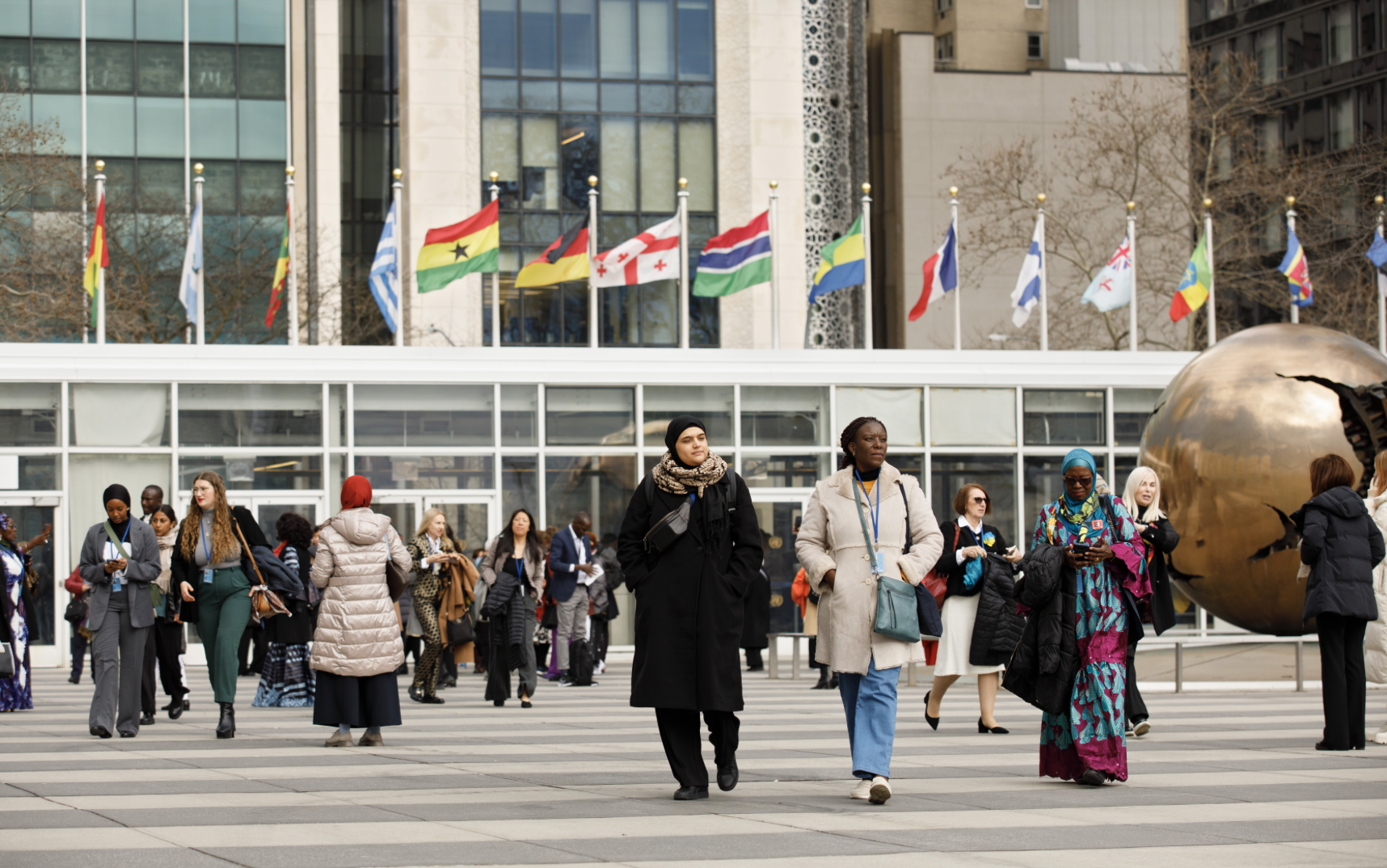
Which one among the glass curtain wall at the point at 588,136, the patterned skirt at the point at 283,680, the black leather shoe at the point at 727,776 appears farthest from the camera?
the glass curtain wall at the point at 588,136

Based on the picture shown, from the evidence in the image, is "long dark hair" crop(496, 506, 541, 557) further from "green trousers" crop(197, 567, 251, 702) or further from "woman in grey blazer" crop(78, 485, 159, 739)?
"woman in grey blazer" crop(78, 485, 159, 739)

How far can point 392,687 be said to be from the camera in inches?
472

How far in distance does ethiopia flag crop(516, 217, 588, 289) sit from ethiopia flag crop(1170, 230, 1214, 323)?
950 centimetres

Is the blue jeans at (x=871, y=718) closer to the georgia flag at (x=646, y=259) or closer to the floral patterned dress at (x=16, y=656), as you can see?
the floral patterned dress at (x=16, y=656)

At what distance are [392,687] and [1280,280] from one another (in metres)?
37.0

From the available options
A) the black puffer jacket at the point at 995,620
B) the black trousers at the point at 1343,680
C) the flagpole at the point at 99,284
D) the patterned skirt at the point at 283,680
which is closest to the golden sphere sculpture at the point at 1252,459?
the black puffer jacket at the point at 995,620

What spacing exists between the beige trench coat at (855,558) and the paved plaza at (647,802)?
0.72 meters

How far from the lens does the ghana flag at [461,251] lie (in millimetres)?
27203

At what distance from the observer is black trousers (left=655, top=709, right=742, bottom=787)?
8.85 m

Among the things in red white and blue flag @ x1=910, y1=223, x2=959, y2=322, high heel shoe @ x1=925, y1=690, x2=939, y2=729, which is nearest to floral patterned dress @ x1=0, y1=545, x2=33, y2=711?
high heel shoe @ x1=925, y1=690, x2=939, y2=729

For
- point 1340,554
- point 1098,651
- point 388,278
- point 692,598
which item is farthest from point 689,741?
point 388,278

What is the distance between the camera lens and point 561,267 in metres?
26.8

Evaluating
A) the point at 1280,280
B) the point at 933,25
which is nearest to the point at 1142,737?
the point at 1280,280

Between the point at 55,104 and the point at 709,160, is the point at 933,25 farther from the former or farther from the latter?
the point at 55,104
